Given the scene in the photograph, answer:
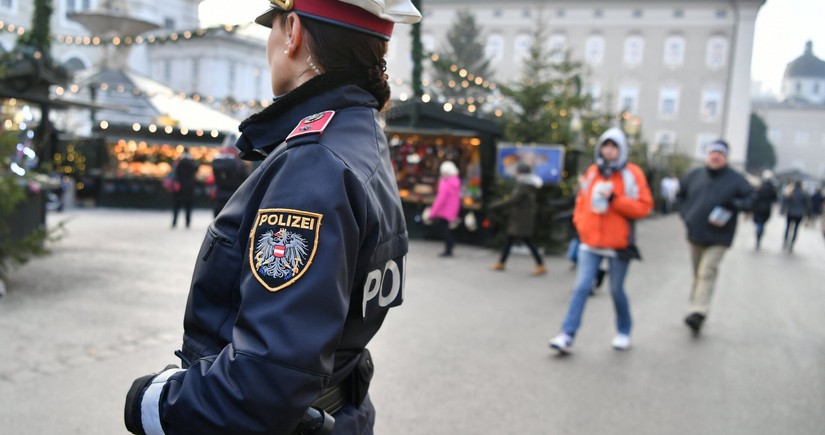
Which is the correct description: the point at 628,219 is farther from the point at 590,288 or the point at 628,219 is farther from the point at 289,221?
the point at 289,221

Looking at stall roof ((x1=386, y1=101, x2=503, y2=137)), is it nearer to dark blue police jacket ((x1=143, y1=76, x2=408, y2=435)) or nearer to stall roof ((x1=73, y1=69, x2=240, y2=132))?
stall roof ((x1=73, y1=69, x2=240, y2=132))

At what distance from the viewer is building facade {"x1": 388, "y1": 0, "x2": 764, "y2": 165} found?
6000 cm

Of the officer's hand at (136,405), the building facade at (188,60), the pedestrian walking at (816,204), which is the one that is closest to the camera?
the officer's hand at (136,405)

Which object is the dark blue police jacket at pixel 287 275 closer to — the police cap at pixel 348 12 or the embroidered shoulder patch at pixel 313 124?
the embroidered shoulder patch at pixel 313 124

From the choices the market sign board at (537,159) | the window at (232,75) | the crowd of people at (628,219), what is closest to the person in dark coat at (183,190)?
the market sign board at (537,159)

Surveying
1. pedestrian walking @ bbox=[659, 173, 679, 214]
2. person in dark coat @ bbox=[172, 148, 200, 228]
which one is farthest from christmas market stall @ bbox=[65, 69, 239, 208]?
pedestrian walking @ bbox=[659, 173, 679, 214]

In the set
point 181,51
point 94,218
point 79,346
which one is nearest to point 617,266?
point 79,346

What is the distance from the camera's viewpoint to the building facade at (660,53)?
197 ft

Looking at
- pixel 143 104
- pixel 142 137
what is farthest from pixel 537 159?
pixel 143 104

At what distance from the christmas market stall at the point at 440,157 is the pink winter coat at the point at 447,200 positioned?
0.92 meters

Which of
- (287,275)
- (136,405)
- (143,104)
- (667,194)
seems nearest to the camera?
(287,275)

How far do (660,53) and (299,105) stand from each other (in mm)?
66167

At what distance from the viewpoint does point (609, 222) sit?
640 centimetres

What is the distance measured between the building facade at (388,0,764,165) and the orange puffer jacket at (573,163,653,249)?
53655 millimetres
